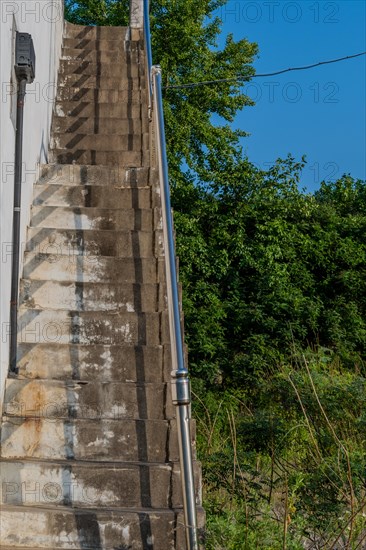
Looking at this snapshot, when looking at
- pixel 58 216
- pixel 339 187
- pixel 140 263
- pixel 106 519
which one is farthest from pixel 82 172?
pixel 339 187

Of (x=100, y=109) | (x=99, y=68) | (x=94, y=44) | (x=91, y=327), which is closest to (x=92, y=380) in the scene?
(x=91, y=327)

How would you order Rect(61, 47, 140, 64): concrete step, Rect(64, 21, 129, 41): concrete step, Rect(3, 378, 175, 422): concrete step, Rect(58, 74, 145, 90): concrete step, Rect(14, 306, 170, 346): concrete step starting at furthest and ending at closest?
1. Rect(64, 21, 129, 41): concrete step
2. Rect(61, 47, 140, 64): concrete step
3. Rect(58, 74, 145, 90): concrete step
4. Rect(14, 306, 170, 346): concrete step
5. Rect(3, 378, 175, 422): concrete step

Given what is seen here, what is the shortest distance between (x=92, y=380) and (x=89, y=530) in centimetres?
77

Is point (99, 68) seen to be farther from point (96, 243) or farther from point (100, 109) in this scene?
point (96, 243)

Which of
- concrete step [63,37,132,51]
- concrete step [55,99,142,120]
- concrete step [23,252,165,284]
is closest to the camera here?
concrete step [23,252,165,284]

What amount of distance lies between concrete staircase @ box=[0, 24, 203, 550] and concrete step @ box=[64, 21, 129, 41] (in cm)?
257

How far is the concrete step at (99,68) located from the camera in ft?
21.5

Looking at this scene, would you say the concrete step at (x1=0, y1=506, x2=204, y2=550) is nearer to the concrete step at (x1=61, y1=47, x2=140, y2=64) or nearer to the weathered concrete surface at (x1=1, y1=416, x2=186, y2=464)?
the weathered concrete surface at (x1=1, y1=416, x2=186, y2=464)

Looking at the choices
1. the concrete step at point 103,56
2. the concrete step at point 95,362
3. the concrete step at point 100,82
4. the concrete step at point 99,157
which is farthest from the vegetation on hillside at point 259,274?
the concrete step at point 95,362

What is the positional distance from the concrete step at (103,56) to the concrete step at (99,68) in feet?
0.11

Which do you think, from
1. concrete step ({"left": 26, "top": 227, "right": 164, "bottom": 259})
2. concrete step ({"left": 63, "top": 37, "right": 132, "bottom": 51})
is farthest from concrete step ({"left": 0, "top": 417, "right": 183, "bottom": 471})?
concrete step ({"left": 63, "top": 37, "right": 132, "bottom": 51})

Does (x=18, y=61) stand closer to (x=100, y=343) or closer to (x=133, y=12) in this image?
(x=100, y=343)

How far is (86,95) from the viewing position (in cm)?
613

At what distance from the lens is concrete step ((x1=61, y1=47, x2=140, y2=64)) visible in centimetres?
677
